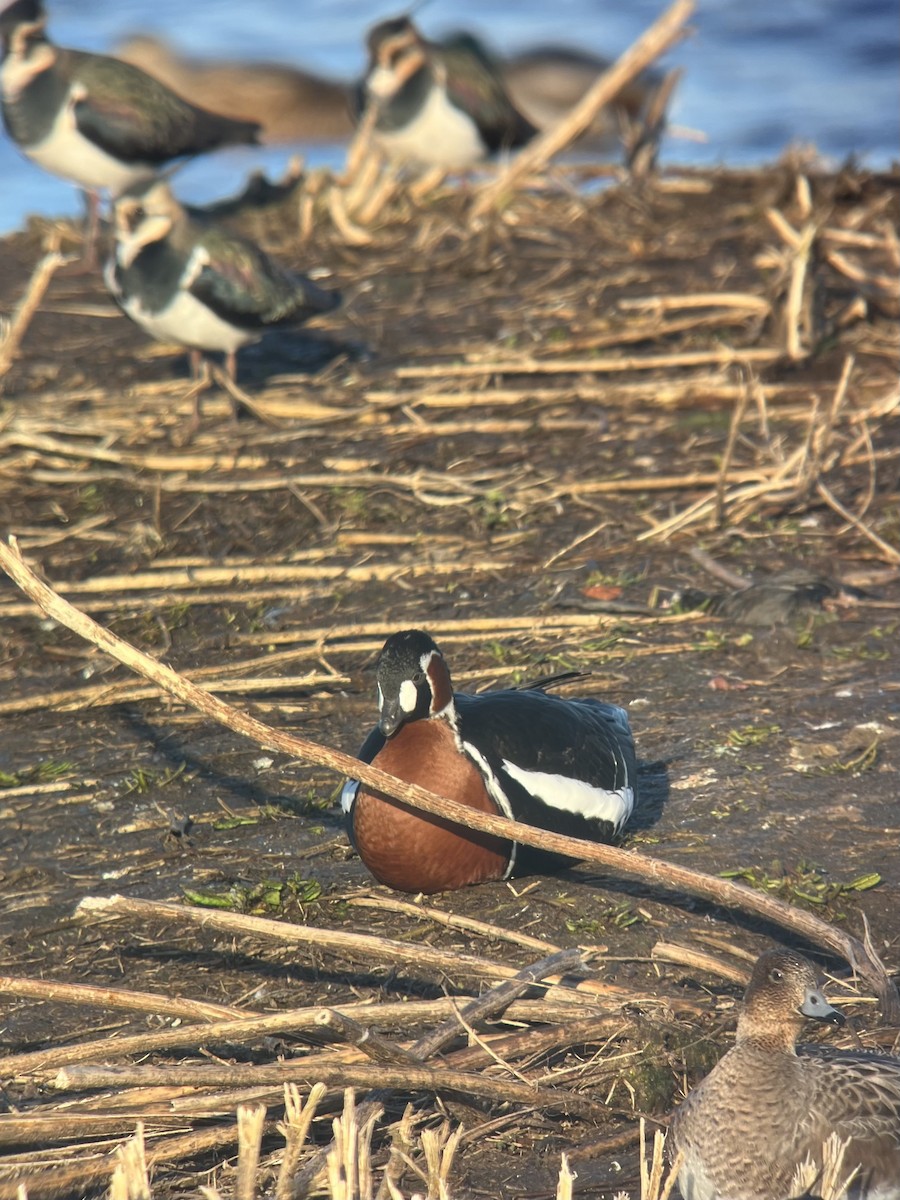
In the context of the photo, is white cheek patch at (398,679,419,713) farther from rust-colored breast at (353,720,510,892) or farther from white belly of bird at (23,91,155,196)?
white belly of bird at (23,91,155,196)

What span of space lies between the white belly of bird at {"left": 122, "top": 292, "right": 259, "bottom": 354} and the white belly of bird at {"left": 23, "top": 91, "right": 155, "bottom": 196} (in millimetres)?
1922

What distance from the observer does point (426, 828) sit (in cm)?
440

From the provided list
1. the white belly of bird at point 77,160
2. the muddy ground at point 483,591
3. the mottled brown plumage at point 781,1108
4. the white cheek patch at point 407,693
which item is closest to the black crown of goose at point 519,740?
the white cheek patch at point 407,693

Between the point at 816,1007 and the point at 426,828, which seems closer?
the point at 816,1007

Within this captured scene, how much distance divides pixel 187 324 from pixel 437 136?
141 inches

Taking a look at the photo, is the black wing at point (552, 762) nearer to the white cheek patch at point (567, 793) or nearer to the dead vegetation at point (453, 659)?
the white cheek patch at point (567, 793)

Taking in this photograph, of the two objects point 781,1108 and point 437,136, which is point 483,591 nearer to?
point 781,1108

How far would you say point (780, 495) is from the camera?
22.1 feet

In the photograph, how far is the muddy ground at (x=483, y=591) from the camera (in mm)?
4223

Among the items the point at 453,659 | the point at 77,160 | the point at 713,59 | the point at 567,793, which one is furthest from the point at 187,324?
the point at 713,59

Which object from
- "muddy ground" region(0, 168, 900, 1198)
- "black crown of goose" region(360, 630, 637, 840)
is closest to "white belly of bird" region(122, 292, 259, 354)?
"muddy ground" region(0, 168, 900, 1198)

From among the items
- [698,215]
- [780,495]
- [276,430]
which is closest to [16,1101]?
[780,495]

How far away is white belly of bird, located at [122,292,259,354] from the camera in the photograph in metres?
7.98

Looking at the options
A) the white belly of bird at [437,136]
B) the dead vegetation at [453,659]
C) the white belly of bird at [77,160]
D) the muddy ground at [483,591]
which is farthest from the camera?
the white belly of bird at [437,136]
